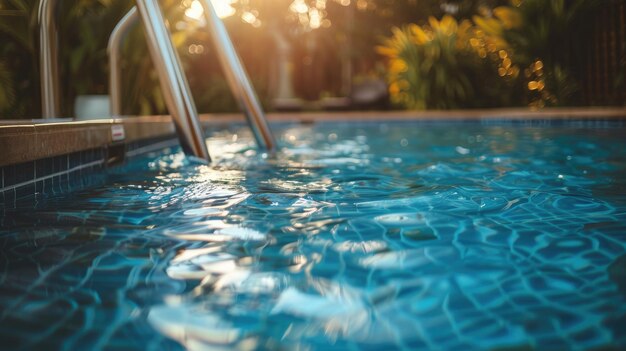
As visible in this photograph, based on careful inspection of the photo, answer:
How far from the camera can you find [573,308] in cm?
151

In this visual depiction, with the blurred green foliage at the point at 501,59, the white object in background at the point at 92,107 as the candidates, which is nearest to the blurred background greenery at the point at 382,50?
the blurred green foliage at the point at 501,59

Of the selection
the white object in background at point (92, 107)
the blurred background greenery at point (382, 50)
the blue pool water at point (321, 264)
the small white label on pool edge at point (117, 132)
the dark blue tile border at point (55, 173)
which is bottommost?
the blue pool water at point (321, 264)

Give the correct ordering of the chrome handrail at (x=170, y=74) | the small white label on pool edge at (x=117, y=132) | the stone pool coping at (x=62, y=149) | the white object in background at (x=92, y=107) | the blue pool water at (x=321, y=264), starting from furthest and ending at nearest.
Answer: the white object in background at (x=92, y=107), the small white label on pool edge at (x=117, y=132), the chrome handrail at (x=170, y=74), the stone pool coping at (x=62, y=149), the blue pool water at (x=321, y=264)

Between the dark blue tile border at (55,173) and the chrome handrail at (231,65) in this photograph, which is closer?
the dark blue tile border at (55,173)

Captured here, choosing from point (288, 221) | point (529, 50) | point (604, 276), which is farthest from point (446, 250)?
point (529, 50)

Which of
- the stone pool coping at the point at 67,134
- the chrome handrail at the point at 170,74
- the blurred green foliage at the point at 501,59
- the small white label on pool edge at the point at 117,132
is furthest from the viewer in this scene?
the blurred green foliage at the point at 501,59

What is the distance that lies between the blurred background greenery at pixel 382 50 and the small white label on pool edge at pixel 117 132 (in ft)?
1.64

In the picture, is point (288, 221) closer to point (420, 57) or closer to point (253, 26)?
point (420, 57)

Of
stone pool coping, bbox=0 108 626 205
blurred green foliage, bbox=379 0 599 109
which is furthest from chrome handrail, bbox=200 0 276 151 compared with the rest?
blurred green foliage, bbox=379 0 599 109

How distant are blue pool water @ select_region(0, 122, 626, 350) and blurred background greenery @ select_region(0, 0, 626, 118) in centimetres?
178

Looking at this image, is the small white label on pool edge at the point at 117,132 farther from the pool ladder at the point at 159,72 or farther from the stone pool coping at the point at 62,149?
the pool ladder at the point at 159,72

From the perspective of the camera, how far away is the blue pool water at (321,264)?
138cm

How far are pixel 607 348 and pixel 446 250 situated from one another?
0.80 m

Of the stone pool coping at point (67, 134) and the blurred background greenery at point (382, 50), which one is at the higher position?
the blurred background greenery at point (382, 50)
